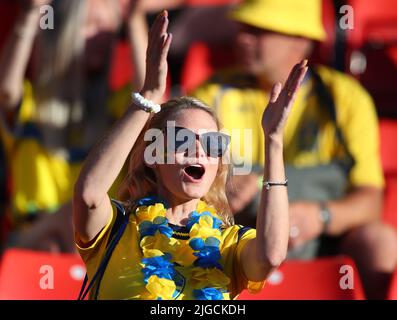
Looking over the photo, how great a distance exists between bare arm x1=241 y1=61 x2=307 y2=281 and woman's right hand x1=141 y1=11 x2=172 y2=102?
0.21 meters

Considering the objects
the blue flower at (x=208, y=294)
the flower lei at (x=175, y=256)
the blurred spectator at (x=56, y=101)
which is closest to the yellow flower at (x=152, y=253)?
the flower lei at (x=175, y=256)

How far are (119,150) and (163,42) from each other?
218mm

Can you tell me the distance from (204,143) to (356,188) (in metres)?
1.52

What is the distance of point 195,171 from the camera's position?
204cm

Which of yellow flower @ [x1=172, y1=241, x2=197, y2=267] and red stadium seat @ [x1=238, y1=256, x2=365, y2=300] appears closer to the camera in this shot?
yellow flower @ [x1=172, y1=241, x2=197, y2=267]

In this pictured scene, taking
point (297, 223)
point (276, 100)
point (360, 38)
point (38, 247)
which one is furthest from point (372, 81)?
point (276, 100)

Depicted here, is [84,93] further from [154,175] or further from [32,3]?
[154,175]

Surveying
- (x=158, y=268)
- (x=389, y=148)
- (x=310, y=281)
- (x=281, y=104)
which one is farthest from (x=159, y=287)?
(x=389, y=148)

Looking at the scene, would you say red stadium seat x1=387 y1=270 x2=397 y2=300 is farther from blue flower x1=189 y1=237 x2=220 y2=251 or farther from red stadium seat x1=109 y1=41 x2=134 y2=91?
red stadium seat x1=109 y1=41 x2=134 y2=91

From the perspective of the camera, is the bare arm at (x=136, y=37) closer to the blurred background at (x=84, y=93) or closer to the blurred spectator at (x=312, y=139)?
the blurred background at (x=84, y=93)

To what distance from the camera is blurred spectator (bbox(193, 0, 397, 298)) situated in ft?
10.4

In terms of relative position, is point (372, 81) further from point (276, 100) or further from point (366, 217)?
point (276, 100)

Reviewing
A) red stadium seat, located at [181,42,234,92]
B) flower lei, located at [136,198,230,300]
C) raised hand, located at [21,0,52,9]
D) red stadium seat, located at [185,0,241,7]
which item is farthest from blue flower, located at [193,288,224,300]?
red stadium seat, located at [185,0,241,7]

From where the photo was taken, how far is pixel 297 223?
3.22m
